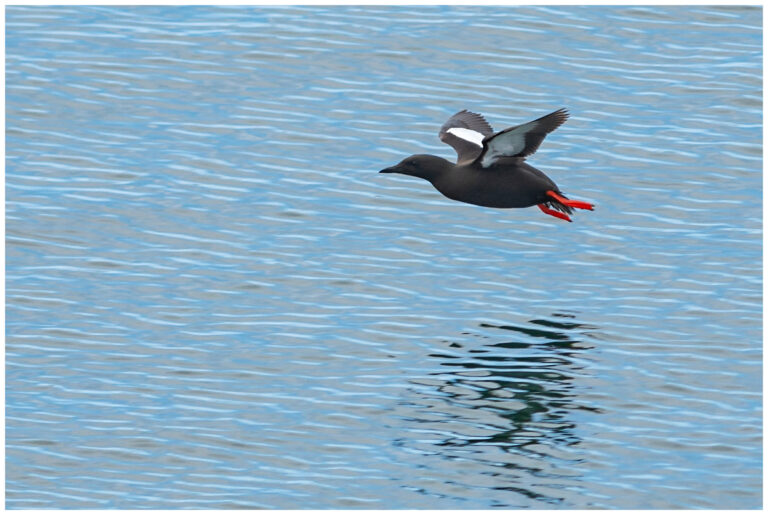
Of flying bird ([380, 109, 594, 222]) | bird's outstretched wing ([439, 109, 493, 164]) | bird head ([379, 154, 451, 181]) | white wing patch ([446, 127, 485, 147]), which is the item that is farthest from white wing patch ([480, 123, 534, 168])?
white wing patch ([446, 127, 485, 147])

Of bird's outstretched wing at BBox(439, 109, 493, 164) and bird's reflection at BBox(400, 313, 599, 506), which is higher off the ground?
bird's outstretched wing at BBox(439, 109, 493, 164)

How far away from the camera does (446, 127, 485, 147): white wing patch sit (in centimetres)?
1819

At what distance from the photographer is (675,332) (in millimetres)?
16578

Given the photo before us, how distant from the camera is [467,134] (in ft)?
60.4

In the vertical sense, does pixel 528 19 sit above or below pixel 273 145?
above

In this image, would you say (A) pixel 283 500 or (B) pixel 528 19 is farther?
(B) pixel 528 19

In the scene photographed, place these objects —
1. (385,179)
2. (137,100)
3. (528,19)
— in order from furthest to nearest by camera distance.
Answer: (528,19) < (137,100) < (385,179)

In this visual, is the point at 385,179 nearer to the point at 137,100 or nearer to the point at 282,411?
the point at 137,100

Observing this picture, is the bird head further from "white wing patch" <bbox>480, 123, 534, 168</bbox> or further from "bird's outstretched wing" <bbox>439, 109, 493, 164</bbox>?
"bird's outstretched wing" <bbox>439, 109, 493, 164</bbox>

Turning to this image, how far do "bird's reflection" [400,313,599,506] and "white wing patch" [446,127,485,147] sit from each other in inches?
90.6

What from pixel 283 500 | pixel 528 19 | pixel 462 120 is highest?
pixel 528 19

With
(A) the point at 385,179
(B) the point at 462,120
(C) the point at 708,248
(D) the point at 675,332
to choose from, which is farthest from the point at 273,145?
(D) the point at 675,332

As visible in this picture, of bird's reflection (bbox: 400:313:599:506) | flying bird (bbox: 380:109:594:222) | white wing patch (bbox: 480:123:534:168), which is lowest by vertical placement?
bird's reflection (bbox: 400:313:599:506)

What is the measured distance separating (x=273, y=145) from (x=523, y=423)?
1025 centimetres
